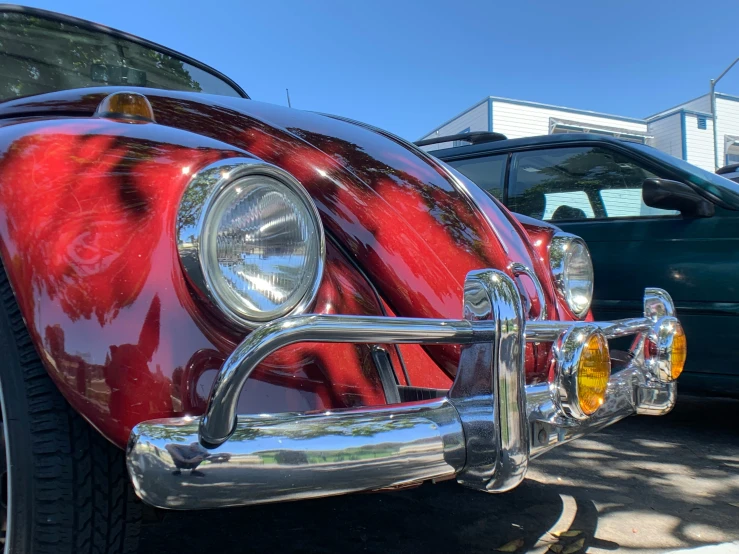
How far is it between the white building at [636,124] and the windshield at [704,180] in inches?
551

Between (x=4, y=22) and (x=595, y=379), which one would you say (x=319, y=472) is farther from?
(x=4, y=22)

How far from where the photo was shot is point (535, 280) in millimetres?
1958

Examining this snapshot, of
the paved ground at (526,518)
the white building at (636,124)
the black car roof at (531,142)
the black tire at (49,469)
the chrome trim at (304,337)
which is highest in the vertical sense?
the white building at (636,124)

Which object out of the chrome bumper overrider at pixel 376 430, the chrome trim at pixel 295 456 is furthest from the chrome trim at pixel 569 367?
the chrome trim at pixel 295 456

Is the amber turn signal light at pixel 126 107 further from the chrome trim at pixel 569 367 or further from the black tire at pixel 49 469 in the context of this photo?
the chrome trim at pixel 569 367

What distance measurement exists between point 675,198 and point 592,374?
2113 millimetres

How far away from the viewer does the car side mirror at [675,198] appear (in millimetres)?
3064

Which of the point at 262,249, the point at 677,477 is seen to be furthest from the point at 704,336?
the point at 262,249

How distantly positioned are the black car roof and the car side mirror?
601mm

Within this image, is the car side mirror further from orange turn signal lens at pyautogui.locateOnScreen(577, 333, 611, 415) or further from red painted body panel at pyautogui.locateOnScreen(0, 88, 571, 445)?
orange turn signal lens at pyautogui.locateOnScreen(577, 333, 611, 415)

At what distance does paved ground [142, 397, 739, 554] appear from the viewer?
2.02 m

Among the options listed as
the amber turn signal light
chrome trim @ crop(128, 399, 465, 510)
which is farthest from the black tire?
the amber turn signal light

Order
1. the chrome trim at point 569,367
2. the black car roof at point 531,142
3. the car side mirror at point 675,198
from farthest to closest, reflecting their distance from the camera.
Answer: the black car roof at point 531,142
the car side mirror at point 675,198
the chrome trim at point 569,367

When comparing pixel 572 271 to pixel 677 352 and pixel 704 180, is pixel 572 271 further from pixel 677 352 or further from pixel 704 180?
pixel 704 180
